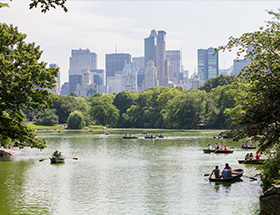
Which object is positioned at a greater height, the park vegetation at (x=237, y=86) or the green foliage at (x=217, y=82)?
the green foliage at (x=217, y=82)

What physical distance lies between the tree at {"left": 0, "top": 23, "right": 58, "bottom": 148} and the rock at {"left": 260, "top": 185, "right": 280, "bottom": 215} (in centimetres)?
1117

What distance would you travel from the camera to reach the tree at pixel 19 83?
67.7 ft

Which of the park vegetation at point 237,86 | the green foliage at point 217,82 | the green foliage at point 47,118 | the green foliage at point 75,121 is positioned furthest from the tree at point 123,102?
the park vegetation at point 237,86

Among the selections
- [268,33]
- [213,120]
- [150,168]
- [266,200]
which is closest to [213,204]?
[266,200]

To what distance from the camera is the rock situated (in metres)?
16.8

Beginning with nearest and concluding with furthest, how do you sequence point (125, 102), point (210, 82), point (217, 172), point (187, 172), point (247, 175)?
point (217, 172), point (247, 175), point (187, 172), point (210, 82), point (125, 102)

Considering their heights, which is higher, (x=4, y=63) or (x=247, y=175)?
(x=4, y=63)

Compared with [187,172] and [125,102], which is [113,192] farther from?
[125,102]

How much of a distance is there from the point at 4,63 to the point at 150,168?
61.1 ft

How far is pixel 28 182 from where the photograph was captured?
94.9 ft

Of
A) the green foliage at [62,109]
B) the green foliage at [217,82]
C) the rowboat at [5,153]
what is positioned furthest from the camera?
the green foliage at [62,109]

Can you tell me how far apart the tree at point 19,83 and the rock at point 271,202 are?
1117 centimetres

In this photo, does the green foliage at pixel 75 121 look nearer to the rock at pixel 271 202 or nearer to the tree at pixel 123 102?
the tree at pixel 123 102

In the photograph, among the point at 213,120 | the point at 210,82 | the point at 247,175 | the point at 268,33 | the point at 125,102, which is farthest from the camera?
the point at 125,102
